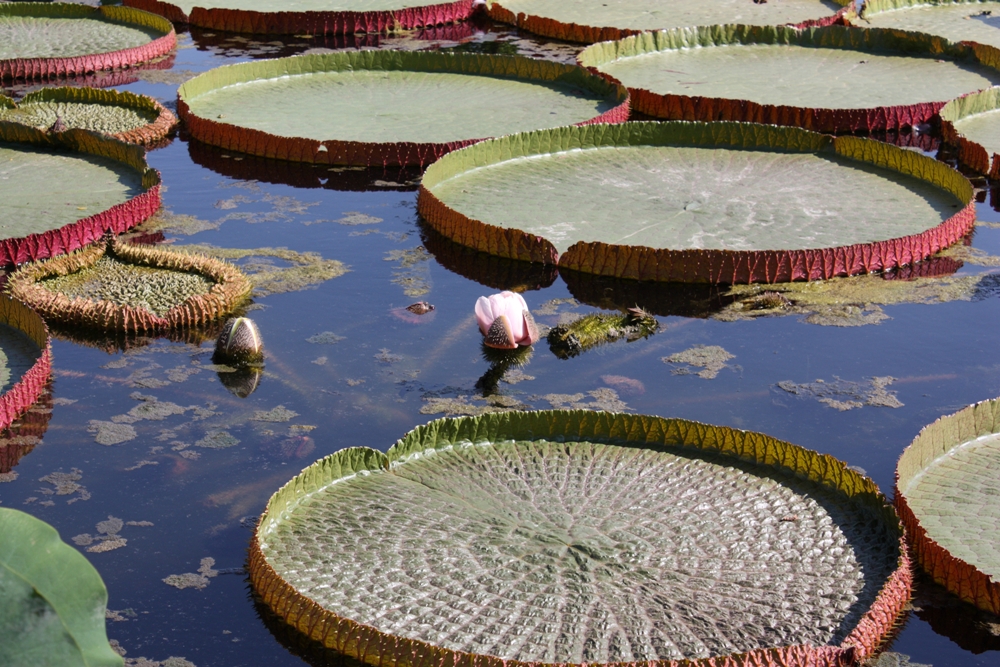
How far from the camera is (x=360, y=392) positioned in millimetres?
4625

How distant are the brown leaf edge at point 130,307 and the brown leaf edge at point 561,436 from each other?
1756mm

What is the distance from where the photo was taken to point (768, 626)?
306 centimetres

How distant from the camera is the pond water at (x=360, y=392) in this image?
341 centimetres

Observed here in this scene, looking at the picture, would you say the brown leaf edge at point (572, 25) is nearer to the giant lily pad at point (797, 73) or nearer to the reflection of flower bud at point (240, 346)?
the giant lily pad at point (797, 73)

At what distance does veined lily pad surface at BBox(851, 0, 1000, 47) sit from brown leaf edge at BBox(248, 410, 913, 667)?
7.86 m

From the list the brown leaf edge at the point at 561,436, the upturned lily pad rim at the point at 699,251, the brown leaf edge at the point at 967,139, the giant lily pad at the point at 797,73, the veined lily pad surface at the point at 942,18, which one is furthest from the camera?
the veined lily pad surface at the point at 942,18

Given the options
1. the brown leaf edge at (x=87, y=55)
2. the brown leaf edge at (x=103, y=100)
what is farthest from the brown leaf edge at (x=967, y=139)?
the brown leaf edge at (x=87, y=55)

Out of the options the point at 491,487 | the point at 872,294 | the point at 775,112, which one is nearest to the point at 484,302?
the point at 491,487

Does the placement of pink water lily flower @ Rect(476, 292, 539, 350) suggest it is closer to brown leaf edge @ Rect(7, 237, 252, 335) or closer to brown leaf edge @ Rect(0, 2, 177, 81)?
brown leaf edge @ Rect(7, 237, 252, 335)

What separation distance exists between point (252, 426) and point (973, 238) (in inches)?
155

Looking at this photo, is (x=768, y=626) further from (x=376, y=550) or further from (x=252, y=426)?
(x=252, y=426)

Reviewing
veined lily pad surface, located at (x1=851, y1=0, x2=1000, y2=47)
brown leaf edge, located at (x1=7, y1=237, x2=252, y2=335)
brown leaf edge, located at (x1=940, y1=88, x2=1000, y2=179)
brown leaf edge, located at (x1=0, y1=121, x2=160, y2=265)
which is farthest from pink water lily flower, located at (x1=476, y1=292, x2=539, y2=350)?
veined lily pad surface, located at (x1=851, y1=0, x2=1000, y2=47)

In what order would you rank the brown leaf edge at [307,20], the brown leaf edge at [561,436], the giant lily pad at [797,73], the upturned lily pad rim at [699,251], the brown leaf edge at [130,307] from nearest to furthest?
the brown leaf edge at [561,436] < the brown leaf edge at [130,307] < the upturned lily pad rim at [699,251] < the giant lily pad at [797,73] < the brown leaf edge at [307,20]

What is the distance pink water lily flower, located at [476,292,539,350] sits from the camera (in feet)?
16.3
